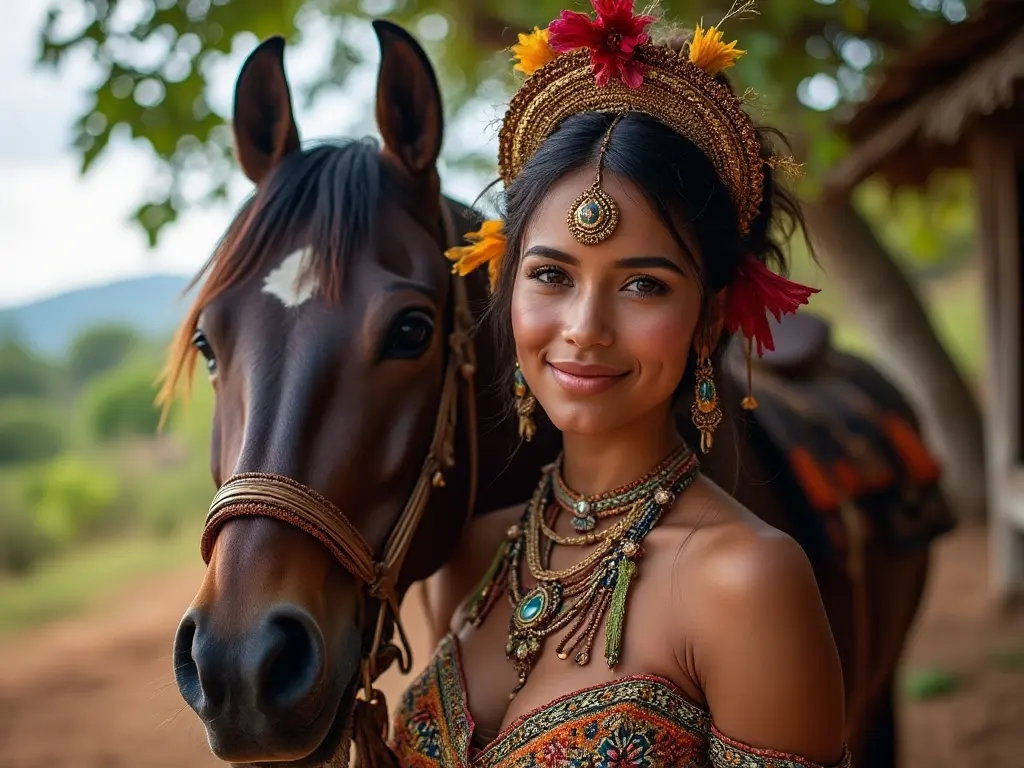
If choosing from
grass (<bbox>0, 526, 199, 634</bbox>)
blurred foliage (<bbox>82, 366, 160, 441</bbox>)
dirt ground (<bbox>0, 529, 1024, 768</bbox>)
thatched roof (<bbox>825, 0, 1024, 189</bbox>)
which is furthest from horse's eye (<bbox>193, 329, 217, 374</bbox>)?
blurred foliage (<bbox>82, 366, 160, 441</bbox>)

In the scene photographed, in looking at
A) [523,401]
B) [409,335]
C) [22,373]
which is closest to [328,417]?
[409,335]

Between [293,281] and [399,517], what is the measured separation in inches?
17.0

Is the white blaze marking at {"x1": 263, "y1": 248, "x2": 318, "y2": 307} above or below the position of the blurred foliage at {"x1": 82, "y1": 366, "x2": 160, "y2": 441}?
above

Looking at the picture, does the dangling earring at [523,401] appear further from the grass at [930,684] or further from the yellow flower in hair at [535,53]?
the grass at [930,684]

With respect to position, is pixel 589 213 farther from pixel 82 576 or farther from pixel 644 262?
pixel 82 576

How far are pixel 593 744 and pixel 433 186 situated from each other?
3.54ft

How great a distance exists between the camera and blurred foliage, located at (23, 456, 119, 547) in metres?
7.68

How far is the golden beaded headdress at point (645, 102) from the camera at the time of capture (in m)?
1.27

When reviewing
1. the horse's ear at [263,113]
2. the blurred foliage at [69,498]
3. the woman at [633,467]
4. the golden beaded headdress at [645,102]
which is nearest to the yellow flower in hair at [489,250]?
the woman at [633,467]

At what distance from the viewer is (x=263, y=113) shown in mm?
1786

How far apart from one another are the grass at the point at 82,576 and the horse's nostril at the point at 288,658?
699 cm

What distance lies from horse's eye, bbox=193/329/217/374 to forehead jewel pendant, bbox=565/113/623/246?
704 millimetres

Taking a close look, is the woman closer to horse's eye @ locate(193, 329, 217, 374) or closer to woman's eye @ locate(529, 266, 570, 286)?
woman's eye @ locate(529, 266, 570, 286)

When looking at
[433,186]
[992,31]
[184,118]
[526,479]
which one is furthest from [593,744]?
[992,31]
